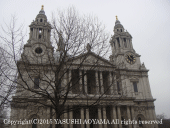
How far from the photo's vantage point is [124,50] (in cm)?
4084

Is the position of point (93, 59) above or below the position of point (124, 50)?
below

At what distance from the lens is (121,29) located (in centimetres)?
4541

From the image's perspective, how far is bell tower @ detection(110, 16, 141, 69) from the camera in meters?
39.2

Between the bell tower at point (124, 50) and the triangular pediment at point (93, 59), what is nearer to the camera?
the triangular pediment at point (93, 59)

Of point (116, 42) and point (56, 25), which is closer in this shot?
point (56, 25)

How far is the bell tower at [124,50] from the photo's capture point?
39219 mm

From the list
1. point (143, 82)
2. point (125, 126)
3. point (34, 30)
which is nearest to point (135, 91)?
point (143, 82)

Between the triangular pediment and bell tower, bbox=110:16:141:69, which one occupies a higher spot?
bell tower, bbox=110:16:141:69

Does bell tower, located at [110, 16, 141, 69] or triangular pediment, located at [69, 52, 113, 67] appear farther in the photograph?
bell tower, located at [110, 16, 141, 69]

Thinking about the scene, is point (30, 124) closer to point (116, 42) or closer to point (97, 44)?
point (97, 44)

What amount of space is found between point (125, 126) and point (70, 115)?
12.0 meters

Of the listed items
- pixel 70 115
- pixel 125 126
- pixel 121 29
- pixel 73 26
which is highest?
pixel 121 29

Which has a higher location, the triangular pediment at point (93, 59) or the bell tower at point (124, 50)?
the bell tower at point (124, 50)

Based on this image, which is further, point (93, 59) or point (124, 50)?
point (124, 50)
